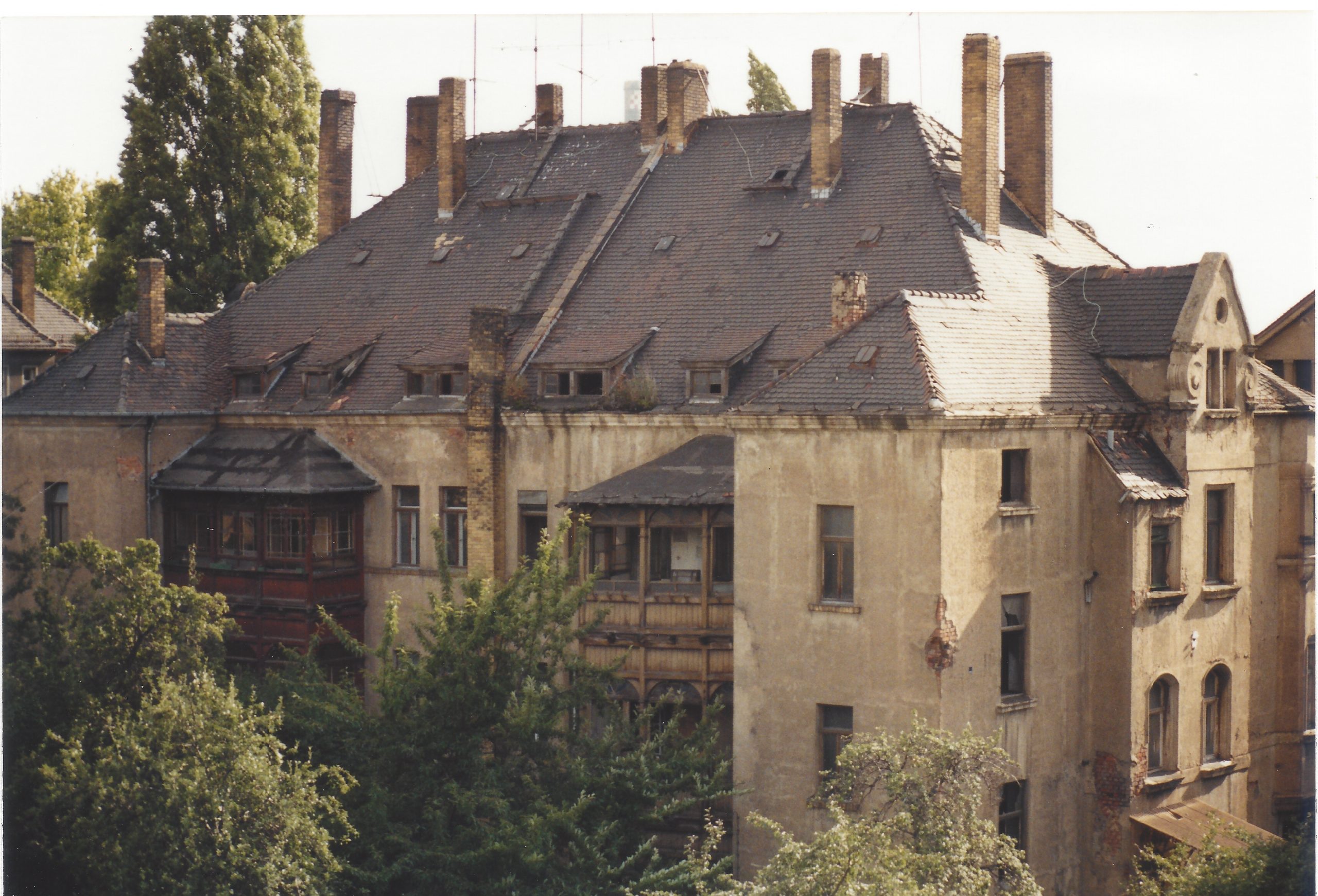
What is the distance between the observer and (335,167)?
4459cm

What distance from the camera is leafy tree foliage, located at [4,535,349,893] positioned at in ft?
83.0

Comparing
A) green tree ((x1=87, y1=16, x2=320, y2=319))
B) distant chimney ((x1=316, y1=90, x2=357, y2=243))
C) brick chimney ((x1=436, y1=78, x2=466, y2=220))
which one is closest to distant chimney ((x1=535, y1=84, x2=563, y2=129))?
brick chimney ((x1=436, y1=78, x2=466, y2=220))

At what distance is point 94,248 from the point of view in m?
56.2

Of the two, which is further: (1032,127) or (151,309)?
(151,309)

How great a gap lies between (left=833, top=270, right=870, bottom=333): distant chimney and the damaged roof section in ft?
10.2

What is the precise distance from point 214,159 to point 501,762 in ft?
74.8

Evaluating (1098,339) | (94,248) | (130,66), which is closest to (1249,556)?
(1098,339)

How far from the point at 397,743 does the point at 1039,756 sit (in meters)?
11.0

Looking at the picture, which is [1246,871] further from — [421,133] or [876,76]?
[421,133]

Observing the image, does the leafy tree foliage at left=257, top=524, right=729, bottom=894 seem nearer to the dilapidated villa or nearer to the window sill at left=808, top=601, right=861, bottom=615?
the dilapidated villa

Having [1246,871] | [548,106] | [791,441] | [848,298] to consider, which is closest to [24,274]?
[548,106]

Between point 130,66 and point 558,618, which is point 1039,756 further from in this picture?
point 130,66

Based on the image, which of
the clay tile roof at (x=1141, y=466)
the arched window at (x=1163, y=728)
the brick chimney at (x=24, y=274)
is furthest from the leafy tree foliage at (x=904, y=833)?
the brick chimney at (x=24, y=274)

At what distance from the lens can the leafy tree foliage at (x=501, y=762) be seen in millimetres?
27250
